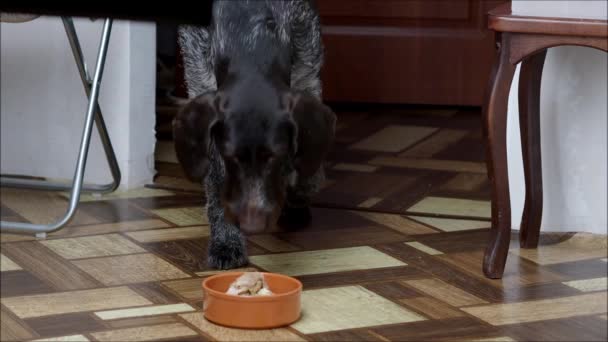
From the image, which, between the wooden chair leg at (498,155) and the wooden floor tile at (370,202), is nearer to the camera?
the wooden chair leg at (498,155)

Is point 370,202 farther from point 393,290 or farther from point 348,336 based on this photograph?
point 348,336

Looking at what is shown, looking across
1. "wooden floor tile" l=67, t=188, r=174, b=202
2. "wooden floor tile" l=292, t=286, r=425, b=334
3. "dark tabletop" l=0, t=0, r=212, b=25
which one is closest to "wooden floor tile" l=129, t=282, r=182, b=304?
"wooden floor tile" l=292, t=286, r=425, b=334

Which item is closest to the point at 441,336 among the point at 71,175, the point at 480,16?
the point at 71,175

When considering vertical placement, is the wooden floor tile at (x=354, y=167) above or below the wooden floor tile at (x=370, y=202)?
above

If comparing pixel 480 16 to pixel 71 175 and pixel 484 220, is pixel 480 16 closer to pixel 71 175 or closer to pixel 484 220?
pixel 484 220

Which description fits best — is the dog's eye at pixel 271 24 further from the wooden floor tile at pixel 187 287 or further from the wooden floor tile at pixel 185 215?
the wooden floor tile at pixel 185 215

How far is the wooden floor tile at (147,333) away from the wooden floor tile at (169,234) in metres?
0.54

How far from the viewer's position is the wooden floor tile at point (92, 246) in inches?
79.0

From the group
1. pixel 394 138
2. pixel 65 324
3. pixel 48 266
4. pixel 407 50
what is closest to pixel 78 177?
pixel 48 266

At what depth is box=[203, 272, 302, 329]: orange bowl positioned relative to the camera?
1562 millimetres

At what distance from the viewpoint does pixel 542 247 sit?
2.09m

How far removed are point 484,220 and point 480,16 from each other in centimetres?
139

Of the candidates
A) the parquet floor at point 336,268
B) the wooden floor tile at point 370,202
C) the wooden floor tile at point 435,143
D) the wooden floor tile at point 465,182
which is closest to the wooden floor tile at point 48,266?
the parquet floor at point 336,268

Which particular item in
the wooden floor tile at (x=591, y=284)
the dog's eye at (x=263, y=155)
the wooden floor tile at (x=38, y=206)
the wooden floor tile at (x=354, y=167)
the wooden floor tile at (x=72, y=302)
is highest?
the dog's eye at (x=263, y=155)
